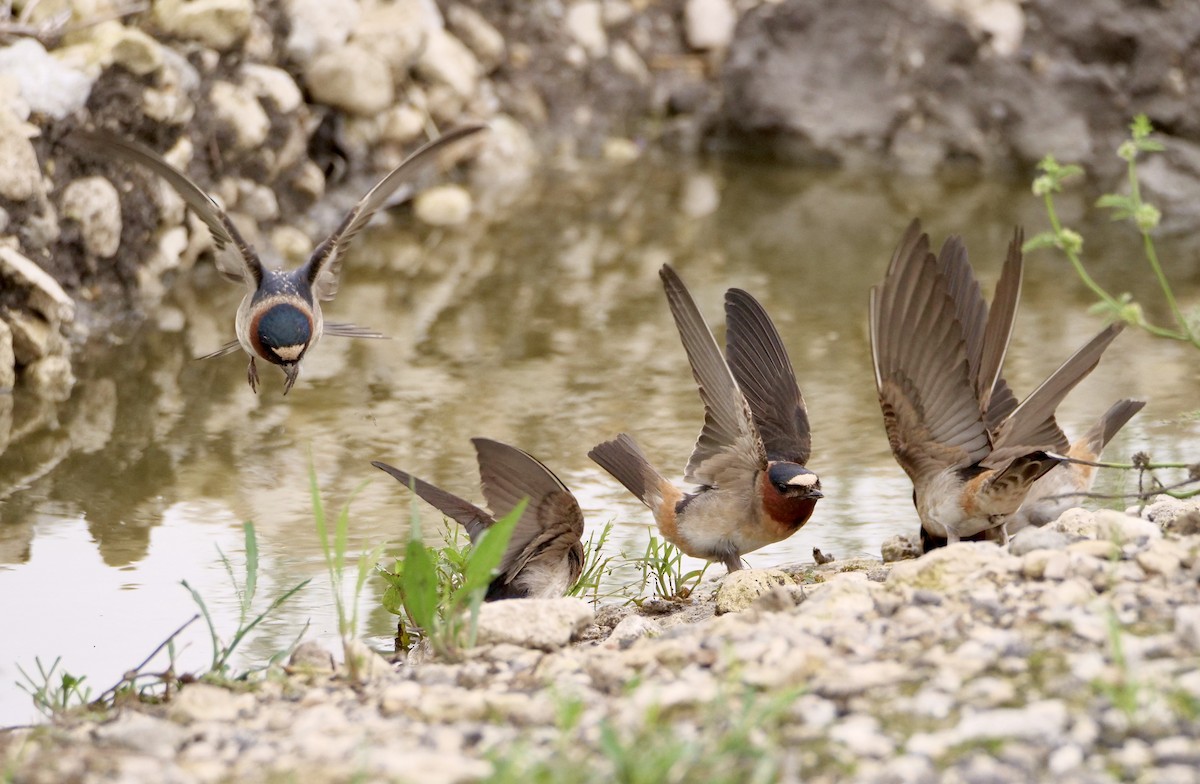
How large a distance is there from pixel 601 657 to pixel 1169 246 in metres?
6.68

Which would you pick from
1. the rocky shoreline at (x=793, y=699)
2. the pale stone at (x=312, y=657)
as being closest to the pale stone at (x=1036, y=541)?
the rocky shoreline at (x=793, y=699)

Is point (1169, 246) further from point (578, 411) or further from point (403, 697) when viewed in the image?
point (403, 697)

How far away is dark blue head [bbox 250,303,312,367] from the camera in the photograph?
15.4 ft

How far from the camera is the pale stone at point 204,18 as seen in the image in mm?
8344

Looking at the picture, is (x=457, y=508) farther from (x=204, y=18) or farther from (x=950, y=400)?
(x=204, y=18)

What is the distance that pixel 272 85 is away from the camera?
8.84m

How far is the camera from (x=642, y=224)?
9.60 m

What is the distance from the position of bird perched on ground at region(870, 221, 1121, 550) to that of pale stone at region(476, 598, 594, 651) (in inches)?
42.4

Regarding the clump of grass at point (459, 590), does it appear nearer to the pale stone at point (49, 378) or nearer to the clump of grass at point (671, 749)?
the clump of grass at point (671, 749)

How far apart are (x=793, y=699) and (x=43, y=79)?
5702 mm

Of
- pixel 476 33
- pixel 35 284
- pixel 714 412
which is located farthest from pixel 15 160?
pixel 476 33

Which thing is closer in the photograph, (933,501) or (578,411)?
(933,501)

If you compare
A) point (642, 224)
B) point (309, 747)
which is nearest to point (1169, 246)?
point (642, 224)

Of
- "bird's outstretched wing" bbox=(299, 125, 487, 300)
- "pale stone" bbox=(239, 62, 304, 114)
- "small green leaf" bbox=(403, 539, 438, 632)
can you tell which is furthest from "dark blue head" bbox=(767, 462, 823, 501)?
"pale stone" bbox=(239, 62, 304, 114)
